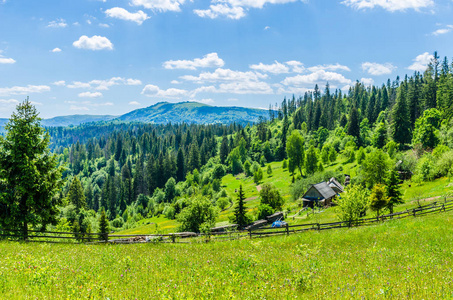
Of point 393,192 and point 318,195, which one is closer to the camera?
point 393,192

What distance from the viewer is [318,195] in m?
70.2

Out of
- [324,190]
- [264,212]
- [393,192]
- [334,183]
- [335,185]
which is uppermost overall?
[393,192]

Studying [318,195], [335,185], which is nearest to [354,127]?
[335,185]

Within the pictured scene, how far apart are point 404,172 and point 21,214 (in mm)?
80661

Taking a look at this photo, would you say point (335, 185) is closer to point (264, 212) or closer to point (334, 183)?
point (334, 183)

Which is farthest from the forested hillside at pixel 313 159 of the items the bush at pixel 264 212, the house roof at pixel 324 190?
the house roof at pixel 324 190

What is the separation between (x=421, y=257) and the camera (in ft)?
42.4

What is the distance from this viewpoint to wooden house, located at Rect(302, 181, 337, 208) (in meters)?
69.6

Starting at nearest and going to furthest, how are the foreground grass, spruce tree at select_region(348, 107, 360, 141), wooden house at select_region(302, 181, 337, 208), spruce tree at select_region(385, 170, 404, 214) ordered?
the foreground grass, spruce tree at select_region(385, 170, 404, 214), wooden house at select_region(302, 181, 337, 208), spruce tree at select_region(348, 107, 360, 141)

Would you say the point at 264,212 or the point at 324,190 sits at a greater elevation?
the point at 324,190

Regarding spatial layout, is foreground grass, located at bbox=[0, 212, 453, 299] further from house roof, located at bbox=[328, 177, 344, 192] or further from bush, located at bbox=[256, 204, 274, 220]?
house roof, located at bbox=[328, 177, 344, 192]

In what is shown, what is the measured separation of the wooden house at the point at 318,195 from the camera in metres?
69.6

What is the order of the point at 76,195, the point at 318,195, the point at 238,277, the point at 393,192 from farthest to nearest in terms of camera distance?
the point at 76,195, the point at 318,195, the point at 393,192, the point at 238,277

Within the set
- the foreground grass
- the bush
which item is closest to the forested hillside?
the bush
